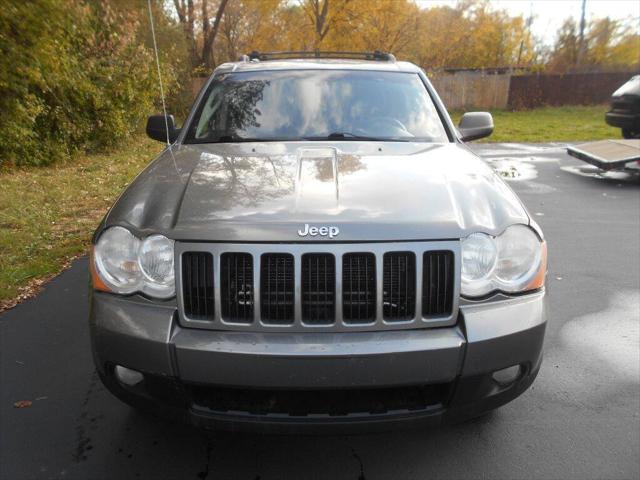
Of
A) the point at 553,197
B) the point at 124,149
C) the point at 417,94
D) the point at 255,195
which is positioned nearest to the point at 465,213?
the point at 255,195

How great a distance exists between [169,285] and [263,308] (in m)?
0.39

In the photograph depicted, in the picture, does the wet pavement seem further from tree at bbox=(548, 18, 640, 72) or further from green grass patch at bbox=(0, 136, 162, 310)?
tree at bbox=(548, 18, 640, 72)

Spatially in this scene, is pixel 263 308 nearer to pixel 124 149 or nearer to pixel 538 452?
pixel 538 452

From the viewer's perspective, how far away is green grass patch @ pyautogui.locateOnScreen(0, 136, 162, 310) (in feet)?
16.3

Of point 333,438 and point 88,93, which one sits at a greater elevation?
point 88,93

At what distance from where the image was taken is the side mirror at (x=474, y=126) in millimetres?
4090

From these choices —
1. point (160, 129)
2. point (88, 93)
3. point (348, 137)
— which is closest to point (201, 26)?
point (88, 93)

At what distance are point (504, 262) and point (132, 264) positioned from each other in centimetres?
153

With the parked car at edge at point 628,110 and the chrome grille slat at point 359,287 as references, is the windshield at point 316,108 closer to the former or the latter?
the chrome grille slat at point 359,287

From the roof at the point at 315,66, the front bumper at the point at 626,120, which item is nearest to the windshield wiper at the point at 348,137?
the roof at the point at 315,66

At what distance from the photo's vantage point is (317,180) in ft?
8.35

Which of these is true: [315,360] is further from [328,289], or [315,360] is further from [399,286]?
[399,286]

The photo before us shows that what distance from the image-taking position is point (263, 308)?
2.12 meters

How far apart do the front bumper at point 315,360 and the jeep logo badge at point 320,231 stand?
383 millimetres
